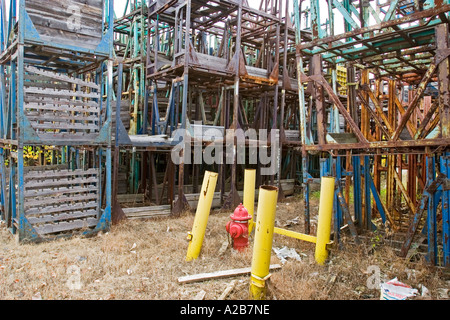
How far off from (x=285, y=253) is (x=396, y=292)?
224cm

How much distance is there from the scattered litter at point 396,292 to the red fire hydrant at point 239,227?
7.80ft

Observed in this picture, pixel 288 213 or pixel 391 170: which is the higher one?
pixel 391 170

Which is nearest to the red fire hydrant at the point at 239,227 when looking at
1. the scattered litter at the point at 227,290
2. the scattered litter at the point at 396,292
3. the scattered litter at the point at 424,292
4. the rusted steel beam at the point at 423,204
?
the scattered litter at the point at 227,290

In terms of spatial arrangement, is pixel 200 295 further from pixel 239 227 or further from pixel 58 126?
pixel 58 126

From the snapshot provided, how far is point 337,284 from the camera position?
4.73 m

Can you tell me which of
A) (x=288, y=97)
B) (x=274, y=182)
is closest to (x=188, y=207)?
(x=274, y=182)

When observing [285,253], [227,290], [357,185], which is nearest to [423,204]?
[357,185]

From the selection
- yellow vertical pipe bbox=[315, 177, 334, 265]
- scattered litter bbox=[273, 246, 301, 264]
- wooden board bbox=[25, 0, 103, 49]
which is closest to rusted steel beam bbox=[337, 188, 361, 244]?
yellow vertical pipe bbox=[315, 177, 334, 265]

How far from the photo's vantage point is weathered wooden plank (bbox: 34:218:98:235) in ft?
22.3

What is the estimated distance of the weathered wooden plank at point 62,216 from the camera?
676 cm

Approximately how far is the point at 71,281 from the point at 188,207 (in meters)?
5.07

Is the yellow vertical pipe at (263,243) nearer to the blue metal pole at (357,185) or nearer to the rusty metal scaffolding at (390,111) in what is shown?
the rusty metal scaffolding at (390,111)

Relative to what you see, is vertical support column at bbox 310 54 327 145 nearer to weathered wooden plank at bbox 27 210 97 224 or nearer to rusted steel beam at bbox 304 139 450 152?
rusted steel beam at bbox 304 139 450 152
